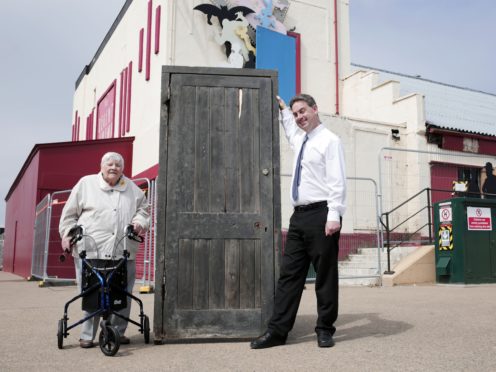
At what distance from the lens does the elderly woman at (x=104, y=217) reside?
4.30m

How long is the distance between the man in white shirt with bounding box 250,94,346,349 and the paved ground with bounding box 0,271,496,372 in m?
0.22

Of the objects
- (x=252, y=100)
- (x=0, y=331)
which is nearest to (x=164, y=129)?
(x=252, y=100)

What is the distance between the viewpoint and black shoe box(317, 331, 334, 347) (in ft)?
13.2

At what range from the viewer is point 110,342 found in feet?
12.7

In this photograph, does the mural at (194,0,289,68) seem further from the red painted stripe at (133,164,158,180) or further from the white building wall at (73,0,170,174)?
the red painted stripe at (133,164,158,180)

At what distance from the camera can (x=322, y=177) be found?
14.0 feet

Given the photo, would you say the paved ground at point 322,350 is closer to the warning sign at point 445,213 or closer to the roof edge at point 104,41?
the warning sign at point 445,213

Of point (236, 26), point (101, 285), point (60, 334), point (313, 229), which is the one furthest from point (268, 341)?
point (236, 26)

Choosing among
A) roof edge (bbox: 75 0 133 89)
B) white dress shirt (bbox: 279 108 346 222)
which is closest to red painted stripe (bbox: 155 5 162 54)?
roof edge (bbox: 75 0 133 89)

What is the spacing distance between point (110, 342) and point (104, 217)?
1.06 metres

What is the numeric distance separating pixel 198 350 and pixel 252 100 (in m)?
2.22

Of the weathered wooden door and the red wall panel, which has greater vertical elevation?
the red wall panel

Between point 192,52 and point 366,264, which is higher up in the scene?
point 192,52

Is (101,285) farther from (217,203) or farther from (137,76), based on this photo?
(137,76)
